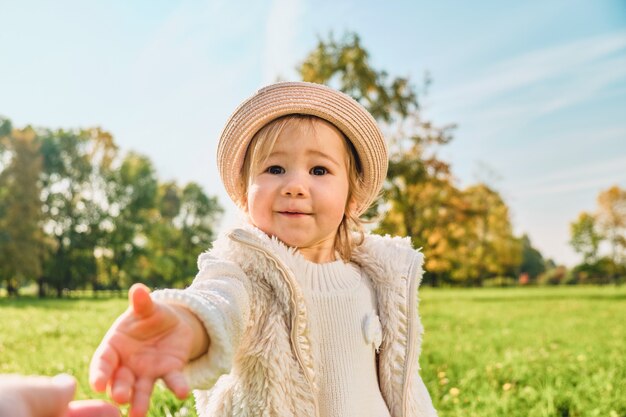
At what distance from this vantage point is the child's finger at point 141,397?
112 centimetres

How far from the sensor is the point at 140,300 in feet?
3.74

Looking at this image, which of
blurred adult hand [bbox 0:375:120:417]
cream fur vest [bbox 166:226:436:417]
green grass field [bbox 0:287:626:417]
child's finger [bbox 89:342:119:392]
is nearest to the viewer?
blurred adult hand [bbox 0:375:120:417]

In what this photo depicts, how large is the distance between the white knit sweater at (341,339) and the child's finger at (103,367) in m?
1.02

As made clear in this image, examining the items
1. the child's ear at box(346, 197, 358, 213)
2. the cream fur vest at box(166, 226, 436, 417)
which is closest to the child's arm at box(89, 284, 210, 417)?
the cream fur vest at box(166, 226, 436, 417)

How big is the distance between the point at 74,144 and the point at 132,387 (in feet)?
132

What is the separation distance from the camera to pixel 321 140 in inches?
88.0

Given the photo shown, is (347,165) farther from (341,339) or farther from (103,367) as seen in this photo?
(103,367)

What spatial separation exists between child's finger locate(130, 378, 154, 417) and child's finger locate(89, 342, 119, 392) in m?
0.06

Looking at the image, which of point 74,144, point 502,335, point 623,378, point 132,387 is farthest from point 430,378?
point 74,144

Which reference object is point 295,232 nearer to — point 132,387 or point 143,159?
point 132,387

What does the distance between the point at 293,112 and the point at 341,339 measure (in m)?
0.87

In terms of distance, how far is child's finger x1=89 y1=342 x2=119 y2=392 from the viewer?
1.07m

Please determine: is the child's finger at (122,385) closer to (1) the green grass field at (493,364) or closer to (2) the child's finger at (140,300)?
(2) the child's finger at (140,300)

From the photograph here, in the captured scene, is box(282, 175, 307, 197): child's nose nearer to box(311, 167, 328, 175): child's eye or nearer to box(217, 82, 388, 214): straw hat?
box(311, 167, 328, 175): child's eye
